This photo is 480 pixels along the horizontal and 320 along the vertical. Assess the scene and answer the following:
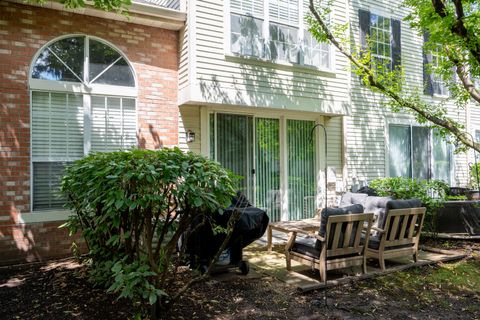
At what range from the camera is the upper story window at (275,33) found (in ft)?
24.7

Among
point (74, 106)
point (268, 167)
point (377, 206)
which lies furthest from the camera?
point (268, 167)

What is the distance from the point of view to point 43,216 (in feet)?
19.9

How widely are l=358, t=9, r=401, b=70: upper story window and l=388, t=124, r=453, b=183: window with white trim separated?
1952 mm

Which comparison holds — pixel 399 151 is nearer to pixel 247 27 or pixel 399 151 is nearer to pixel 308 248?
pixel 247 27

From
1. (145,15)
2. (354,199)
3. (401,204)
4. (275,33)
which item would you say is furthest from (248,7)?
(401,204)

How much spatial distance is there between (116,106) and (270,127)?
135 inches

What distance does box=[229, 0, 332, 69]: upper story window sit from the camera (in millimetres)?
7523

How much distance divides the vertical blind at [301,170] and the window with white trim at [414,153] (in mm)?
2911

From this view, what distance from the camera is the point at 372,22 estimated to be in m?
A: 10.2

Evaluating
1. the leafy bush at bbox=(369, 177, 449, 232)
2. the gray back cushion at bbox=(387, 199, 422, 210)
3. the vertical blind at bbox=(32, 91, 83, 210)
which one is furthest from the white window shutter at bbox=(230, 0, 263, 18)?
the gray back cushion at bbox=(387, 199, 422, 210)

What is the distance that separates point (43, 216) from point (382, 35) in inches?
375

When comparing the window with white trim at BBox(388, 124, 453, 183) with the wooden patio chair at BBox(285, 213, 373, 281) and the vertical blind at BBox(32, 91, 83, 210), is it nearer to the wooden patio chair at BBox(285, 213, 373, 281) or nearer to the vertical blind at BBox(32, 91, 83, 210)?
the wooden patio chair at BBox(285, 213, 373, 281)

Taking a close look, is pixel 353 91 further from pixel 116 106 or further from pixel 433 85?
pixel 116 106

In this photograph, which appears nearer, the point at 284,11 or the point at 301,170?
the point at 284,11
